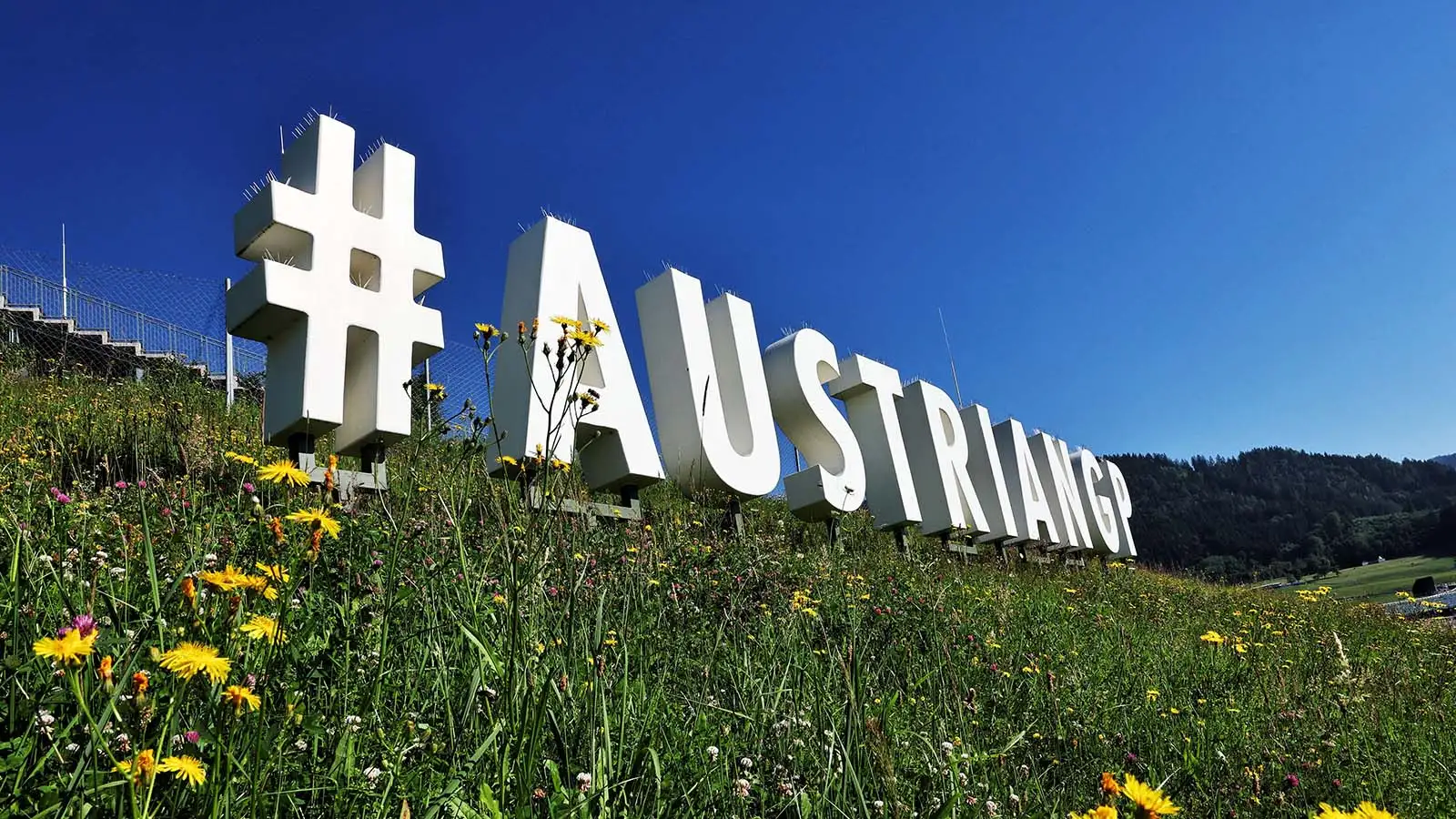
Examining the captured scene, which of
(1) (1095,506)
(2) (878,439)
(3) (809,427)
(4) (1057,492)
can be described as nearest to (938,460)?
(2) (878,439)

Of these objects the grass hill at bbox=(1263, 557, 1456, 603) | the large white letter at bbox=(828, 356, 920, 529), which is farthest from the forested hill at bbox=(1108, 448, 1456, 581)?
the large white letter at bbox=(828, 356, 920, 529)

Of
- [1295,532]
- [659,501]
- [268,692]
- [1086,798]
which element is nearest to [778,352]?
[659,501]

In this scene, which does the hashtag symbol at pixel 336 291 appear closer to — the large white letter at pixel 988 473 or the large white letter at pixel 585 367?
the large white letter at pixel 585 367

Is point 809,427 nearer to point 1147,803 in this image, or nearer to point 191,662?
point 1147,803

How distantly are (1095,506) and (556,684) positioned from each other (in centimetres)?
1918

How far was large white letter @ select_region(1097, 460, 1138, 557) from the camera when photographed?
20.5 m

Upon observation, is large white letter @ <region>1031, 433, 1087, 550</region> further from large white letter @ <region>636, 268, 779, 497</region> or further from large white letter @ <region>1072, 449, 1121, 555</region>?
large white letter @ <region>636, 268, 779, 497</region>

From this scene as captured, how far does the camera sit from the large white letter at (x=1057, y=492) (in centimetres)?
1680

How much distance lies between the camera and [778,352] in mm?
10914

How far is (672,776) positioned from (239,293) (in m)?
6.38

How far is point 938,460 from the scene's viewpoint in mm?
12367

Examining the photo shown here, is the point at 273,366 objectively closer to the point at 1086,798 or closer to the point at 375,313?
the point at 375,313

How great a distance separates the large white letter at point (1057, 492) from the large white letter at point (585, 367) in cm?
1098

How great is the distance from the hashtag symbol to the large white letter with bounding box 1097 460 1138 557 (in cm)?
1792
